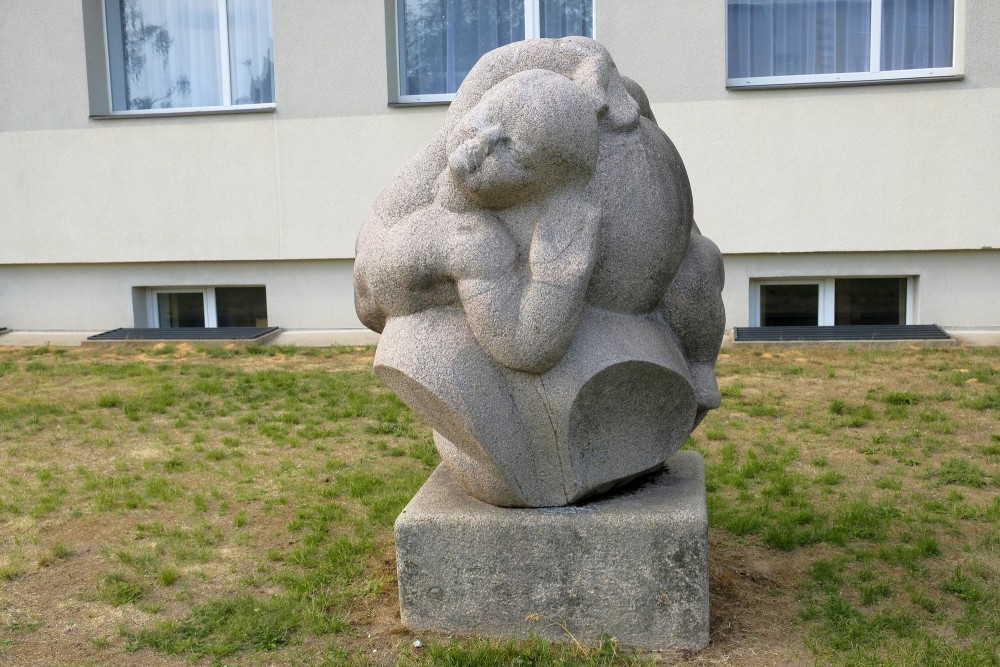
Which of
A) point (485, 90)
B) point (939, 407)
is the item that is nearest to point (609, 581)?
point (485, 90)

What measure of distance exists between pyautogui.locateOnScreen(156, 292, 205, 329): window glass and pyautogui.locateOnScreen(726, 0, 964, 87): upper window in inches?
219

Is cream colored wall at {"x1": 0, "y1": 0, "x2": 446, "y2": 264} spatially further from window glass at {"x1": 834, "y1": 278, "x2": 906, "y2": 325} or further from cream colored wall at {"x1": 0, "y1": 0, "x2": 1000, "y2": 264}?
window glass at {"x1": 834, "y1": 278, "x2": 906, "y2": 325}

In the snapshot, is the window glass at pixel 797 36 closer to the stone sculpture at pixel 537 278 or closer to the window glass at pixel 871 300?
the window glass at pixel 871 300

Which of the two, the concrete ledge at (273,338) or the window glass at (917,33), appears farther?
the concrete ledge at (273,338)

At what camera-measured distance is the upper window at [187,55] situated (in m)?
9.77

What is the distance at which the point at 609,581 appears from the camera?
10.6 ft

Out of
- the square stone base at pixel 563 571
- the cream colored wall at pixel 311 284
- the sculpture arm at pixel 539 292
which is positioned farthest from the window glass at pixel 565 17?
the square stone base at pixel 563 571

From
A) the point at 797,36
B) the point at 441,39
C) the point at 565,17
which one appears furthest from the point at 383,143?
the point at 797,36

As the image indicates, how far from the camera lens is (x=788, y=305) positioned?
9102 millimetres

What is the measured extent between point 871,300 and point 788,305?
718 millimetres

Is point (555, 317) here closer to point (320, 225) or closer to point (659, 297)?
point (659, 297)

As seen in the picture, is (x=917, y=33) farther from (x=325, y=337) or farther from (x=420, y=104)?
(x=325, y=337)

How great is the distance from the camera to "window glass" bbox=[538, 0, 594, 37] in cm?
899

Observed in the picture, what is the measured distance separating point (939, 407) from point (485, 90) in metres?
4.10
